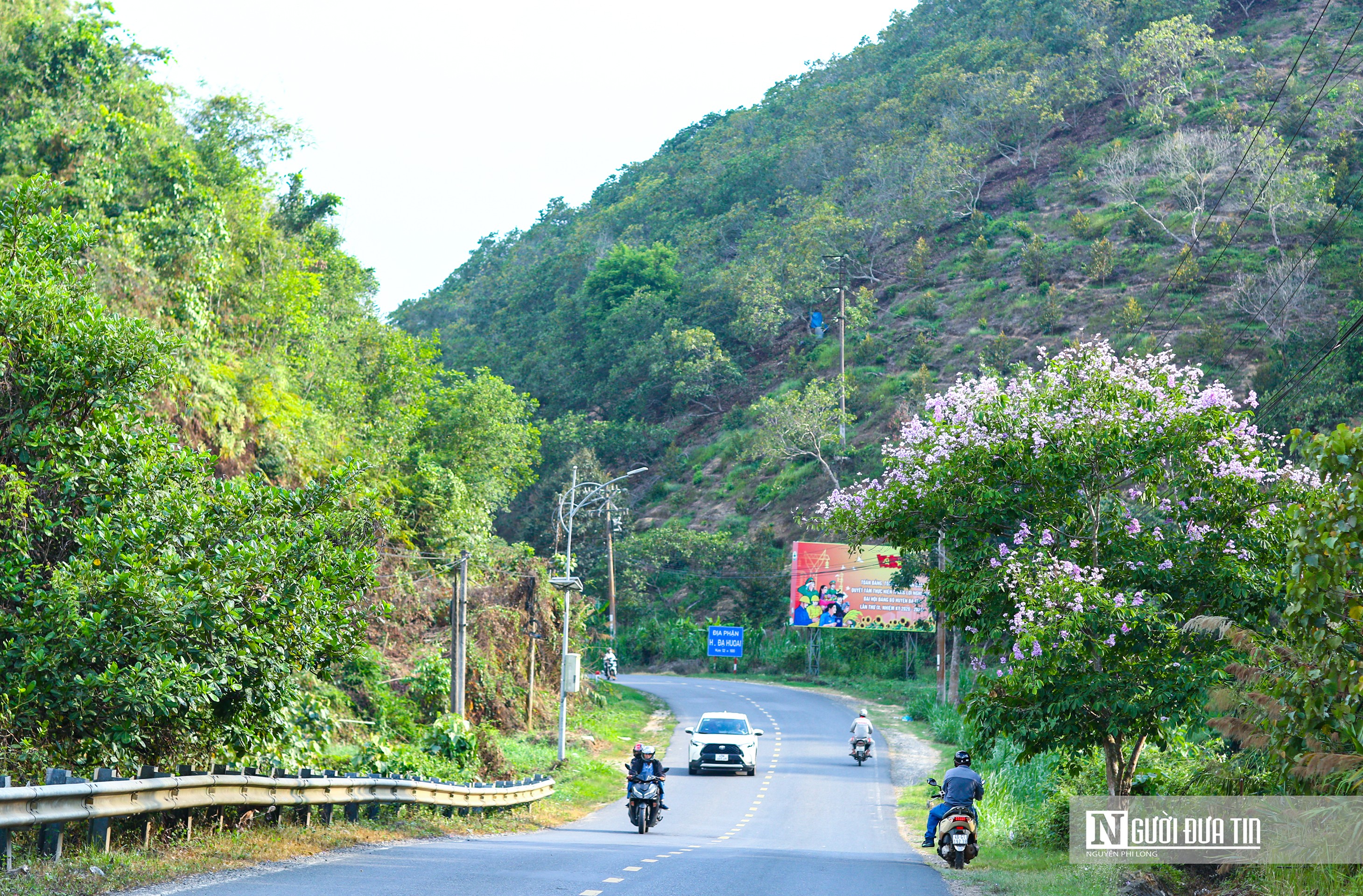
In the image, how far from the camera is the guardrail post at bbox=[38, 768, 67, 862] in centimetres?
860

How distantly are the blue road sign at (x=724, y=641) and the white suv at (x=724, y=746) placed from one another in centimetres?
2600

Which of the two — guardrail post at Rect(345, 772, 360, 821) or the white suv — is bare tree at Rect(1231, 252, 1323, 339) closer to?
the white suv

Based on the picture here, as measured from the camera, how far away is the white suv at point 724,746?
3250 centimetres

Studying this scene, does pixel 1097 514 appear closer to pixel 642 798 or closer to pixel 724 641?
pixel 642 798

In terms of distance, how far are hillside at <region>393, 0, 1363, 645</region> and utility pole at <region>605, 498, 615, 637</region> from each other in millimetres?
1377

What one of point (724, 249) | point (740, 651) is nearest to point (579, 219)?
point (724, 249)

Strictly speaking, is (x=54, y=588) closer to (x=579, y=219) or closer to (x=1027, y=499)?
(x=1027, y=499)

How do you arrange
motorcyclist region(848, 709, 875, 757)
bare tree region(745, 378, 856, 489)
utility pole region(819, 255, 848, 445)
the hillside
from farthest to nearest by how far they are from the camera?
utility pole region(819, 255, 848, 445) < bare tree region(745, 378, 856, 489) < the hillside < motorcyclist region(848, 709, 875, 757)

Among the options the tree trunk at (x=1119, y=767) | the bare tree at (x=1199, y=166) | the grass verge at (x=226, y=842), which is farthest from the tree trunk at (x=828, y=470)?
the tree trunk at (x=1119, y=767)

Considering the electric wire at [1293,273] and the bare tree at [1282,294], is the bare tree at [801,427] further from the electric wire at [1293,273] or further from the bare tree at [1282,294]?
the bare tree at [1282,294]

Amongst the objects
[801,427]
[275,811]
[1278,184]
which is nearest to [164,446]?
[275,811]

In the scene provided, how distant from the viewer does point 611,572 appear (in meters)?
62.8

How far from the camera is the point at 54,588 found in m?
10.9

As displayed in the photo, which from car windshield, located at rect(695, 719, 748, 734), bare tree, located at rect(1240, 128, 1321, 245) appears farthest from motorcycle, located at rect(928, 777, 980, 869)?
bare tree, located at rect(1240, 128, 1321, 245)
